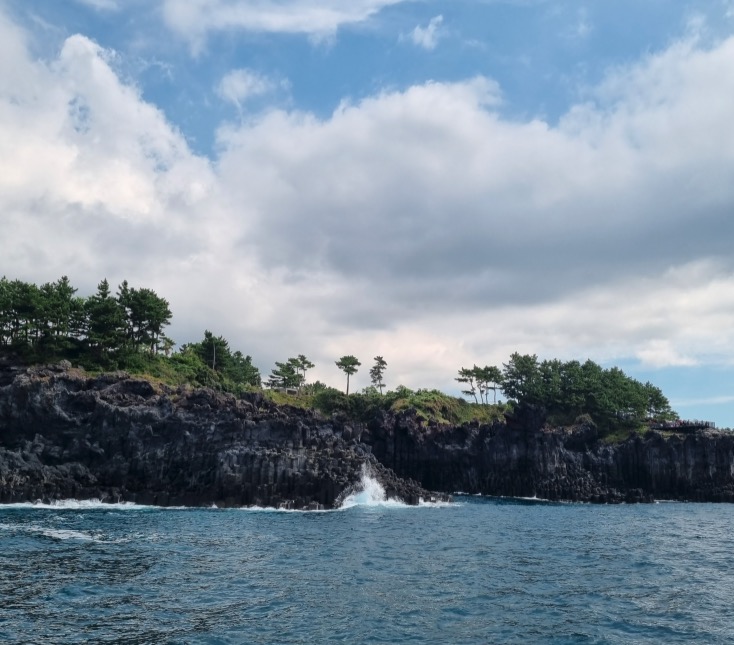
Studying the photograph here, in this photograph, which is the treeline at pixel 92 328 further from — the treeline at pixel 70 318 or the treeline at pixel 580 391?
the treeline at pixel 580 391

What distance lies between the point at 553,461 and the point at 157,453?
219 feet

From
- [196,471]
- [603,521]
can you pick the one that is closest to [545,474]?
[603,521]

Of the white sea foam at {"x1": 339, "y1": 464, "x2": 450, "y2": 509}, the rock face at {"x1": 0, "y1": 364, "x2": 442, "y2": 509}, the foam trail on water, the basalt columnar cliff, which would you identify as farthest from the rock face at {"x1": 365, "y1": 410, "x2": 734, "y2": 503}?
the foam trail on water

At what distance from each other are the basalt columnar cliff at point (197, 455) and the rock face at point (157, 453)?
0.42ft

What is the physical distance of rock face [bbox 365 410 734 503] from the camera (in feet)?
359

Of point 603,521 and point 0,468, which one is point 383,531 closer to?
point 603,521

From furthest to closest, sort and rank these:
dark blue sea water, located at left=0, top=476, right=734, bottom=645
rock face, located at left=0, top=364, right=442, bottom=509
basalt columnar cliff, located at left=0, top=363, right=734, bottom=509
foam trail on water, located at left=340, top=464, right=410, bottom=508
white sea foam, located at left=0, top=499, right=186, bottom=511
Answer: foam trail on water, located at left=340, top=464, right=410, bottom=508 < basalt columnar cliff, located at left=0, top=363, right=734, bottom=509 < rock face, located at left=0, top=364, right=442, bottom=509 < white sea foam, located at left=0, top=499, right=186, bottom=511 < dark blue sea water, located at left=0, top=476, right=734, bottom=645

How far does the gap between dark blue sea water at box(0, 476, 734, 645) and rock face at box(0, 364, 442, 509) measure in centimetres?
1185

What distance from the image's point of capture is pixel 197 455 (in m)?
81.9

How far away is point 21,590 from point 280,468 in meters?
48.3

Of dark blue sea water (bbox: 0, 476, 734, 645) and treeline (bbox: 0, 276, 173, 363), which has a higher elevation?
treeline (bbox: 0, 276, 173, 363)

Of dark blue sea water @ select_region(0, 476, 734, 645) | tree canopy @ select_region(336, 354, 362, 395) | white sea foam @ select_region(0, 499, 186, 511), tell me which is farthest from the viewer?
tree canopy @ select_region(336, 354, 362, 395)

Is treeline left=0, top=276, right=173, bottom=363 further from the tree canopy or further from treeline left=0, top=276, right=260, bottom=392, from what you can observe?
the tree canopy

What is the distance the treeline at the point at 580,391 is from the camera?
443 ft
